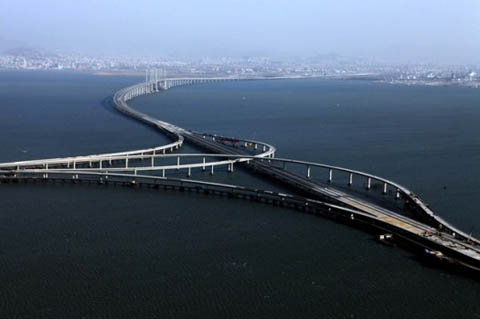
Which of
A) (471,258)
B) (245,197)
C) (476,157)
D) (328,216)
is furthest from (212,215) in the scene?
(476,157)

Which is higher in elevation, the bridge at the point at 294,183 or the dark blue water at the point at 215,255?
the bridge at the point at 294,183

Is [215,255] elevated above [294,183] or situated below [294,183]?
below

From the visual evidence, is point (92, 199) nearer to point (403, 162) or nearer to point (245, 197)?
point (245, 197)

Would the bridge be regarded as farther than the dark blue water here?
Yes

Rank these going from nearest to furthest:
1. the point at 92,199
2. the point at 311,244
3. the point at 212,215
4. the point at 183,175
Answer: the point at 311,244 < the point at 212,215 < the point at 92,199 < the point at 183,175

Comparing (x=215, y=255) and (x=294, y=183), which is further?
(x=294, y=183)

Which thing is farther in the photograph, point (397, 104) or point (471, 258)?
point (397, 104)

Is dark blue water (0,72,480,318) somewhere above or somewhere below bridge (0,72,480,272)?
below

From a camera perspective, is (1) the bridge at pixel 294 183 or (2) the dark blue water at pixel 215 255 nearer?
(2) the dark blue water at pixel 215 255
